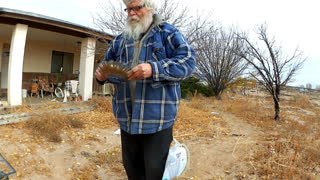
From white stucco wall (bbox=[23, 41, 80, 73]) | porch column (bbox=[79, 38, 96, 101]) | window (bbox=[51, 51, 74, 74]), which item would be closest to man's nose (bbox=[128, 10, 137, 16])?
porch column (bbox=[79, 38, 96, 101])

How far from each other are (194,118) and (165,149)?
4837mm

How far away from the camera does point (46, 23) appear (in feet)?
19.7

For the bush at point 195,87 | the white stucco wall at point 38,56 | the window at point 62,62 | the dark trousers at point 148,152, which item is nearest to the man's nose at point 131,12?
the dark trousers at point 148,152

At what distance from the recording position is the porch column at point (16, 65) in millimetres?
5801

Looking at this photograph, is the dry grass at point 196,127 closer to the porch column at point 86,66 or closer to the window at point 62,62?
the porch column at point 86,66

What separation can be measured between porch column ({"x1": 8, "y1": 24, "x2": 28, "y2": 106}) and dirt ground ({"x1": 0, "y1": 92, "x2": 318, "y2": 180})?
1.81 m

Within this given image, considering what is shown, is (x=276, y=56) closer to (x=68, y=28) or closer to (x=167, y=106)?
(x=68, y=28)

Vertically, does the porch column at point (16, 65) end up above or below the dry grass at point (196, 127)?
above

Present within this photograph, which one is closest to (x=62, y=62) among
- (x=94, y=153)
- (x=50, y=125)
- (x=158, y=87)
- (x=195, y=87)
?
(x=50, y=125)

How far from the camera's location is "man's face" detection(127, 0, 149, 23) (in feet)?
4.01

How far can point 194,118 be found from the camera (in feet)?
19.8

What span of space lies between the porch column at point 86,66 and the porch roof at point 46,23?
0.92 feet

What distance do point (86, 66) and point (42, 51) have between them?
294 centimetres

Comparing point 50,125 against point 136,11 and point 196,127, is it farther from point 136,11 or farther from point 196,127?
point 136,11
